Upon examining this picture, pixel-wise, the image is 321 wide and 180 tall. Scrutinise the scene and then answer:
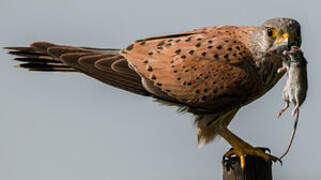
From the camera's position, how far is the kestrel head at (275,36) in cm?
657

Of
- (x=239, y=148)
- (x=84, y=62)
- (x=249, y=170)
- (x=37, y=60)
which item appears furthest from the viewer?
(x=37, y=60)

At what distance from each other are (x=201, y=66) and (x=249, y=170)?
154 cm

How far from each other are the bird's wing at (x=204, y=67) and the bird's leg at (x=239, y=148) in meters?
0.36

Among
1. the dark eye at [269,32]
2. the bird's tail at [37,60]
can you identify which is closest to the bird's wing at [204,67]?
the dark eye at [269,32]

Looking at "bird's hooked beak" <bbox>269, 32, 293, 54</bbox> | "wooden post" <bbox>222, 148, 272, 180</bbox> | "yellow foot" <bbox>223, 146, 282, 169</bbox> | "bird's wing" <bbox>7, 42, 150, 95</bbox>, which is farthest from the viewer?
"bird's wing" <bbox>7, 42, 150, 95</bbox>

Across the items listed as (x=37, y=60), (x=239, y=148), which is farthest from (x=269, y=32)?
(x=37, y=60)

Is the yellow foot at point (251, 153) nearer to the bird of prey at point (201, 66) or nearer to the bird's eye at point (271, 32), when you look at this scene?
the bird of prey at point (201, 66)

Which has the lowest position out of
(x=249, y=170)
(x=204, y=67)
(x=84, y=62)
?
(x=249, y=170)

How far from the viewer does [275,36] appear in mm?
6809

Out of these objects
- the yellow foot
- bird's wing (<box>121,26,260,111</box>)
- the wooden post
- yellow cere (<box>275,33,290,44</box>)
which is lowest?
the yellow foot

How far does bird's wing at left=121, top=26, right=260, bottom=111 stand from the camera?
695cm

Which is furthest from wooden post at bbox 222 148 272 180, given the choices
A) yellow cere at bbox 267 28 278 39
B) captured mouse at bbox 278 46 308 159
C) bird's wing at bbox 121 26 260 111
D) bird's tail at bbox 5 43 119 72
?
bird's tail at bbox 5 43 119 72

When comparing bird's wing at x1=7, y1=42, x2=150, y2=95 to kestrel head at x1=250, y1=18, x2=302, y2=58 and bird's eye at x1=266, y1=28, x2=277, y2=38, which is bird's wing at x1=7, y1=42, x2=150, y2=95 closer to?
kestrel head at x1=250, y1=18, x2=302, y2=58

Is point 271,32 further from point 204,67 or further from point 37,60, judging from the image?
point 37,60
